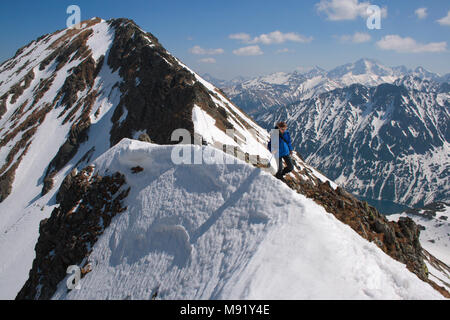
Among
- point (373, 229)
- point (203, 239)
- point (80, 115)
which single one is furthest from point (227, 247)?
point (80, 115)

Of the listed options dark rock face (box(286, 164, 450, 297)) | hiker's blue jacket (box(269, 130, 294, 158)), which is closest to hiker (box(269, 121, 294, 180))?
hiker's blue jacket (box(269, 130, 294, 158))

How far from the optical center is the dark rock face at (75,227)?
1588cm

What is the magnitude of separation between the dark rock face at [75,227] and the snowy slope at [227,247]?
0.89 m

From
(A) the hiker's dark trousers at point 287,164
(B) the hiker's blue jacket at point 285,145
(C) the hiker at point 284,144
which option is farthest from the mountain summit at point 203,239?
(B) the hiker's blue jacket at point 285,145

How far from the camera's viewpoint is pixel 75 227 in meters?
17.5

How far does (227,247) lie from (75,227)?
1198 centimetres

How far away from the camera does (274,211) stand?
11.1m

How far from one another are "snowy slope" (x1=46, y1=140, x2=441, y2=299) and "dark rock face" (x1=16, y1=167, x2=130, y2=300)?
0.89 metres

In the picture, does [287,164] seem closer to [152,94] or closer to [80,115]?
[152,94]

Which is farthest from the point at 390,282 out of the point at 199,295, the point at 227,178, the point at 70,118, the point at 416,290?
the point at 70,118

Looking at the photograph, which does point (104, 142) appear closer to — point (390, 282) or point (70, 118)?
point (70, 118)

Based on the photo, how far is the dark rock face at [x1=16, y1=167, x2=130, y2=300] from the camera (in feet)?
52.1

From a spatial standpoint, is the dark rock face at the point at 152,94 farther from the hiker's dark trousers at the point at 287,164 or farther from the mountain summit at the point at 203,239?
the hiker's dark trousers at the point at 287,164
